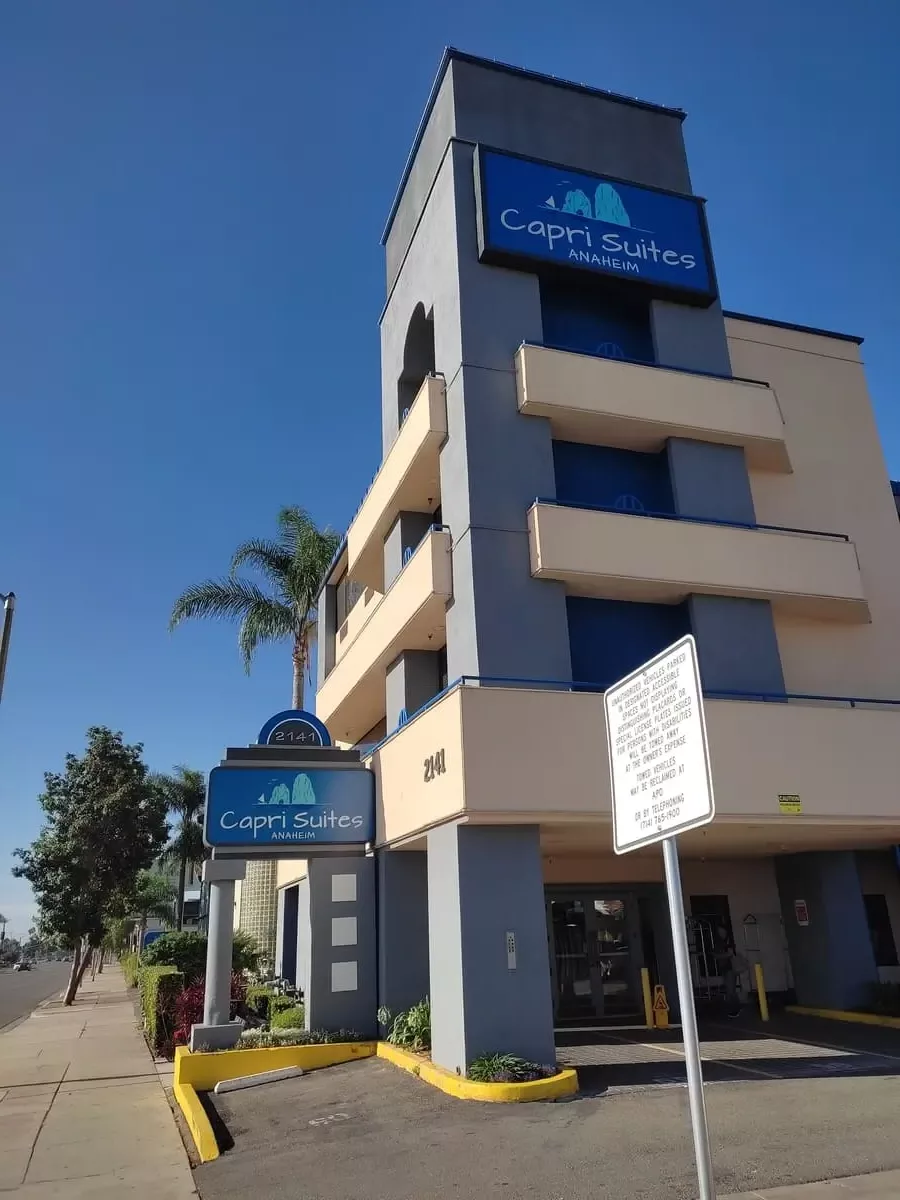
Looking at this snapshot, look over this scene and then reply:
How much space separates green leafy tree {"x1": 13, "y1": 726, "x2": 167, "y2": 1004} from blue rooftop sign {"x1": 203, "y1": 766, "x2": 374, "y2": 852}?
2272 centimetres

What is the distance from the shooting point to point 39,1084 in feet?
55.4

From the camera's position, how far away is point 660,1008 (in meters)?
18.6

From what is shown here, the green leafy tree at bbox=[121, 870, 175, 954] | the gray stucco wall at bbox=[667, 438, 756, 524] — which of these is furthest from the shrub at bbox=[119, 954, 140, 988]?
the gray stucco wall at bbox=[667, 438, 756, 524]

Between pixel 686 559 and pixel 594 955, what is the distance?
9.85 m

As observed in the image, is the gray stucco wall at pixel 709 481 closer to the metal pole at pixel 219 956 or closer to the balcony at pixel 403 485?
the balcony at pixel 403 485

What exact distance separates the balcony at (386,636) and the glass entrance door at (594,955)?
6953 mm

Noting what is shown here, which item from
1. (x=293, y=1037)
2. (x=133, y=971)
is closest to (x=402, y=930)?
(x=293, y=1037)

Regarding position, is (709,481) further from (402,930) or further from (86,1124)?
(86,1124)

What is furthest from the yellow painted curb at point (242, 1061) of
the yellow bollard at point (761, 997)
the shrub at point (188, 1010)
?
the yellow bollard at point (761, 997)

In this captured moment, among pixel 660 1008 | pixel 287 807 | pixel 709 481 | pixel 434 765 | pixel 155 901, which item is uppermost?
pixel 709 481

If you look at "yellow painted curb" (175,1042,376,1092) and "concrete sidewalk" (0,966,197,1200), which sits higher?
"yellow painted curb" (175,1042,376,1092)

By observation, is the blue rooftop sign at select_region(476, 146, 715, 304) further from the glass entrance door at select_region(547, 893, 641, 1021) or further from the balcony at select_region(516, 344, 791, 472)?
the glass entrance door at select_region(547, 893, 641, 1021)

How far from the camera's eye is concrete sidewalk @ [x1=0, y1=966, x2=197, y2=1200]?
31.7ft

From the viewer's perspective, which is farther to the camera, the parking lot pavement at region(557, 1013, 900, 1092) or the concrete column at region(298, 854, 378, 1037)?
the concrete column at region(298, 854, 378, 1037)
